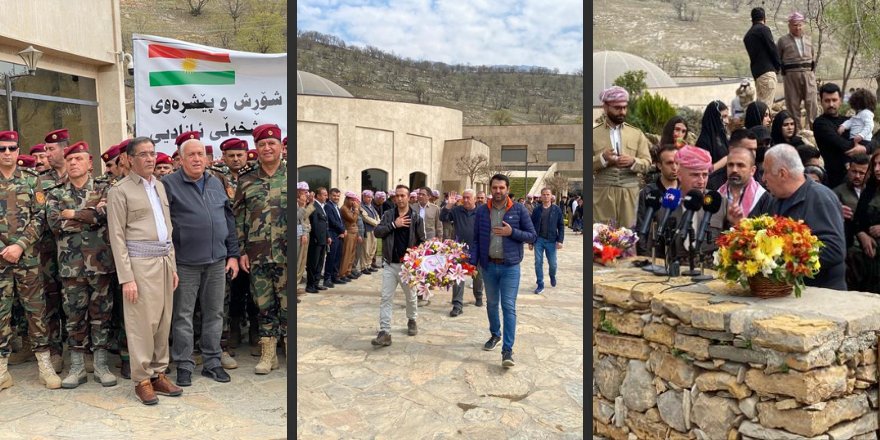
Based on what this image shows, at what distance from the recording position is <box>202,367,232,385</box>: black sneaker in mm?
4328

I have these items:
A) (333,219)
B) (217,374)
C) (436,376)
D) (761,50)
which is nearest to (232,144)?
(217,374)

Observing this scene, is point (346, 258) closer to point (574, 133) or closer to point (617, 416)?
point (617, 416)

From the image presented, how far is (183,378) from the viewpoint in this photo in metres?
4.22

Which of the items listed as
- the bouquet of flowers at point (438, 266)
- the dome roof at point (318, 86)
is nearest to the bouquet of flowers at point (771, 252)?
the bouquet of flowers at point (438, 266)

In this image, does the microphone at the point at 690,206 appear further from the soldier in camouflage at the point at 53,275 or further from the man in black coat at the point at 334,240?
the man in black coat at the point at 334,240

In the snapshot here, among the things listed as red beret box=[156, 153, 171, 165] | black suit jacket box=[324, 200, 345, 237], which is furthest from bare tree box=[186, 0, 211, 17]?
red beret box=[156, 153, 171, 165]

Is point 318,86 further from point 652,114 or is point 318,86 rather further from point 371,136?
point 652,114

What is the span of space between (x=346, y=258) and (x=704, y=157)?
6.77m

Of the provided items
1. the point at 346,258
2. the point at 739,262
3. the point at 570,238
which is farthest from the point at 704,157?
the point at 570,238

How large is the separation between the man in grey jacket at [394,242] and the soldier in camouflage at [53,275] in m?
2.65

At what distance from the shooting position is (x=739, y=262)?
3.12 metres

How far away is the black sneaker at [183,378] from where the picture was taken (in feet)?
13.8

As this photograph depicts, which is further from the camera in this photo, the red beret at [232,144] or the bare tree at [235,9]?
the bare tree at [235,9]

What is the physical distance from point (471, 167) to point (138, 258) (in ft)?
107
